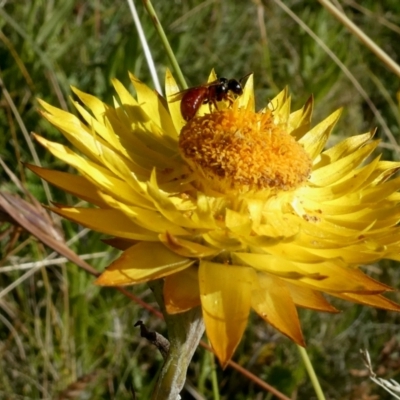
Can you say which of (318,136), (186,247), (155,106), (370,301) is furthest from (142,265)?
(318,136)

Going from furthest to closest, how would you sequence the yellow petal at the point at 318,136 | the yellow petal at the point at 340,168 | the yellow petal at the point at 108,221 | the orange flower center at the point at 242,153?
the yellow petal at the point at 318,136
the yellow petal at the point at 340,168
the orange flower center at the point at 242,153
the yellow petal at the point at 108,221

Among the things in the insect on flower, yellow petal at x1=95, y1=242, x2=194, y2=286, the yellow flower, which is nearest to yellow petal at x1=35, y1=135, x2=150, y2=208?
the yellow flower

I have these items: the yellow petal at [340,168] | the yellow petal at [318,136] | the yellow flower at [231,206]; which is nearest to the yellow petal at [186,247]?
the yellow flower at [231,206]

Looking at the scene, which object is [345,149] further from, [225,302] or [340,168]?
[225,302]

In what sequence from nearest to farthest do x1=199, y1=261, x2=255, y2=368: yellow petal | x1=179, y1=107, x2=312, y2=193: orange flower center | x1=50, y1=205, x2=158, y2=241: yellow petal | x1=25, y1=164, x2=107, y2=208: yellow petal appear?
1. x1=199, y1=261, x2=255, y2=368: yellow petal
2. x1=50, y1=205, x2=158, y2=241: yellow petal
3. x1=25, y1=164, x2=107, y2=208: yellow petal
4. x1=179, y1=107, x2=312, y2=193: orange flower center

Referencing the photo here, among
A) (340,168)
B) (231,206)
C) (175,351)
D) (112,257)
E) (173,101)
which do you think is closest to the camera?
(175,351)

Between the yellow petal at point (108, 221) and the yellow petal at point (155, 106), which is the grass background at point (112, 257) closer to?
the yellow petal at point (155, 106)

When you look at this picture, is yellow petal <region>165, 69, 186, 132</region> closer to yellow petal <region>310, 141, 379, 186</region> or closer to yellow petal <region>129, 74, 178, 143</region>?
yellow petal <region>129, 74, 178, 143</region>
